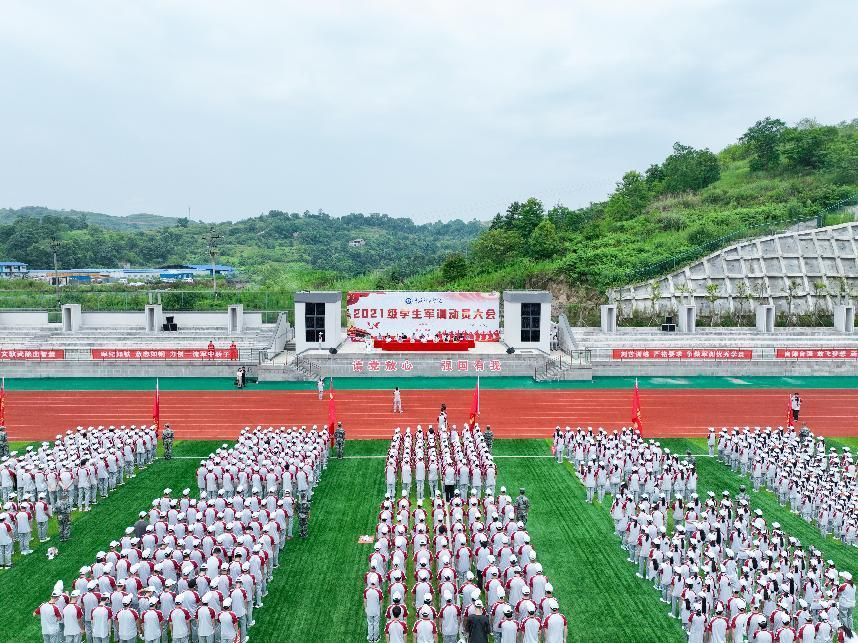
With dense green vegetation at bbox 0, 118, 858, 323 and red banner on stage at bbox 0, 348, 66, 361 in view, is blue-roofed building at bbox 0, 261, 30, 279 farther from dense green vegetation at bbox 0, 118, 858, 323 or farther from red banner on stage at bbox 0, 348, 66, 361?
red banner on stage at bbox 0, 348, 66, 361

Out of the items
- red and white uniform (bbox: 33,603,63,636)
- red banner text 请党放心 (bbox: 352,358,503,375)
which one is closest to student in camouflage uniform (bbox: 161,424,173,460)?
red and white uniform (bbox: 33,603,63,636)

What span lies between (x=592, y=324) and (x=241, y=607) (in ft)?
104

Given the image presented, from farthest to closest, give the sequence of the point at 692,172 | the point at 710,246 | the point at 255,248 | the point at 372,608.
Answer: the point at 255,248 → the point at 692,172 → the point at 710,246 → the point at 372,608

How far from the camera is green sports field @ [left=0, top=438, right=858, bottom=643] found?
1059 centimetres

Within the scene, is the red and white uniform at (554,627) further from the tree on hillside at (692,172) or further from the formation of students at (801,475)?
the tree on hillside at (692,172)

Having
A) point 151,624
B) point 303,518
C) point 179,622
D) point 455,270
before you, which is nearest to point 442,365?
point 303,518

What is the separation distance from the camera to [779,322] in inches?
1572

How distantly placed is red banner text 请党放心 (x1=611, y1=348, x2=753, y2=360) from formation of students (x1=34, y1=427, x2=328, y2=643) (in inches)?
816

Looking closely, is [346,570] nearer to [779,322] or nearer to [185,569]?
[185,569]

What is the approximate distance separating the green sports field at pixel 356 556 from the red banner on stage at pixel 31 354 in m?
15.5

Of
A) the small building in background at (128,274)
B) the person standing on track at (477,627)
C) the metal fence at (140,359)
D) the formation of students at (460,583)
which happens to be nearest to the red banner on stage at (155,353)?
the metal fence at (140,359)

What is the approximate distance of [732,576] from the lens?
34.7ft

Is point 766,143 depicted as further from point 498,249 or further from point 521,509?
point 521,509

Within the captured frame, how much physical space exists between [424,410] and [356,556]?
11.7 m
